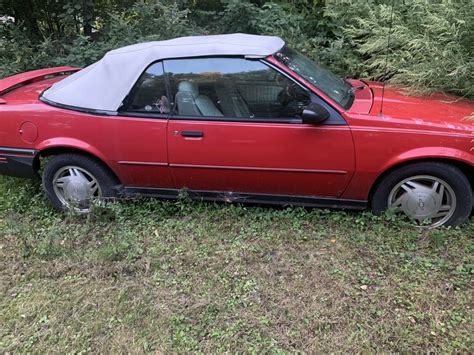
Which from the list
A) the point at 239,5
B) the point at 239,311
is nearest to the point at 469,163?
the point at 239,311

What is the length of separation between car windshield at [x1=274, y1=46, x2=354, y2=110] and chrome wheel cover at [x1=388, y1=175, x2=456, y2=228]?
0.79 metres

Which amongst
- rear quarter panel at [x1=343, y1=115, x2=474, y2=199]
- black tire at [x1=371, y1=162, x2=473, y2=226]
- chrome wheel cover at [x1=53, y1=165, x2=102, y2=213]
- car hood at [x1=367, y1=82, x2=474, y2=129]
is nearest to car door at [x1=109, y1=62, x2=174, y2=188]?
chrome wheel cover at [x1=53, y1=165, x2=102, y2=213]

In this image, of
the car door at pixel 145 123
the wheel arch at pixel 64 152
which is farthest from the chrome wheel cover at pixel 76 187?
the car door at pixel 145 123

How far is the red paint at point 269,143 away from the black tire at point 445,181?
0.10m

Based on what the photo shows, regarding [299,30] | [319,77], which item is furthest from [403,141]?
[299,30]

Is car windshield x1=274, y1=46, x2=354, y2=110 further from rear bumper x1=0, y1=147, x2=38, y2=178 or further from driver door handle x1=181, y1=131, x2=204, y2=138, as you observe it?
rear bumper x1=0, y1=147, x2=38, y2=178

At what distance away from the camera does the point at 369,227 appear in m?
3.63

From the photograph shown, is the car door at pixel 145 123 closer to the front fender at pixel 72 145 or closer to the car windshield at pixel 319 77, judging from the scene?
the front fender at pixel 72 145

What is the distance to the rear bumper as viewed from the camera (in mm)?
3945

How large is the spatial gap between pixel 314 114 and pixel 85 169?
2.06m

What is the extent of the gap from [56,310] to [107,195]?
1.30 meters

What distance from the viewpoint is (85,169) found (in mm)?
3945

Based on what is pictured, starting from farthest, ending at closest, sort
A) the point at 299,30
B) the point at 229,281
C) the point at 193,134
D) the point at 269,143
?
the point at 299,30 < the point at 193,134 < the point at 269,143 < the point at 229,281

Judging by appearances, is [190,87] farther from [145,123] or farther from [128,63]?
[128,63]
